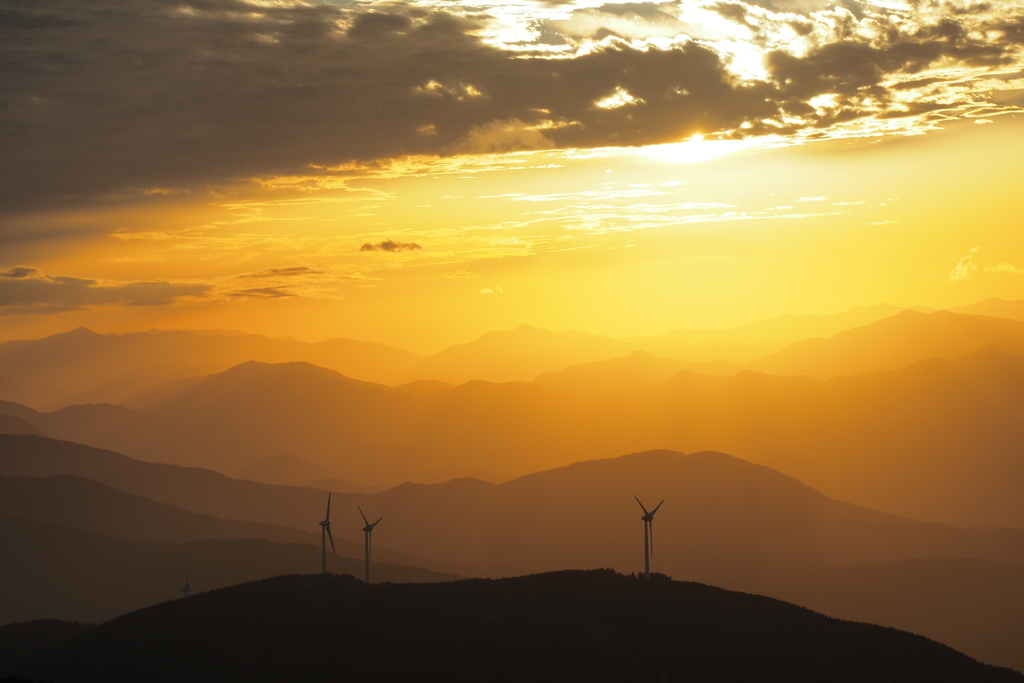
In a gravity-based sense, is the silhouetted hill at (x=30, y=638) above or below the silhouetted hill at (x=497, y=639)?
below

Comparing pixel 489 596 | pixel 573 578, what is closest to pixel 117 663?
pixel 489 596

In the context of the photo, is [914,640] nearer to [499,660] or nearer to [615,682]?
[615,682]

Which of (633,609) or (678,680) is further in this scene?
(633,609)

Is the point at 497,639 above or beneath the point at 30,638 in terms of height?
above

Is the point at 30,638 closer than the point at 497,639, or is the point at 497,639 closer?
the point at 497,639

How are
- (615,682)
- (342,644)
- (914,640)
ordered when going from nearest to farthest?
1. (615,682)
2. (342,644)
3. (914,640)

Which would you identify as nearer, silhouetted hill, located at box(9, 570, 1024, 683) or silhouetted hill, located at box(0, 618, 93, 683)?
silhouetted hill, located at box(9, 570, 1024, 683)

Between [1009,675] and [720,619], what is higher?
[720,619]

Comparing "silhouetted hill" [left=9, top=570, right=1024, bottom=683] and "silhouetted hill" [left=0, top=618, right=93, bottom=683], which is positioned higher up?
"silhouetted hill" [left=9, top=570, right=1024, bottom=683]
